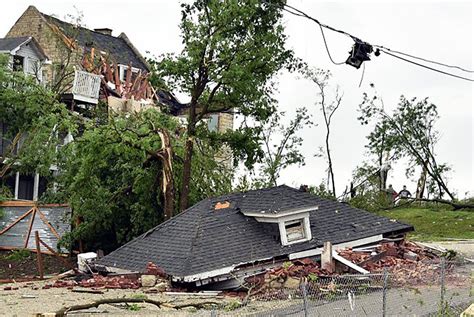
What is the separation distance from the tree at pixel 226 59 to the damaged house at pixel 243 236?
152 inches

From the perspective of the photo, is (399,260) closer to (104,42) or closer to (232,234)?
(232,234)

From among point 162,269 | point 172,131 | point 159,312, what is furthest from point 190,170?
point 159,312

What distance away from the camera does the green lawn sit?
3505cm

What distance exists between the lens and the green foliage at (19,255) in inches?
1147

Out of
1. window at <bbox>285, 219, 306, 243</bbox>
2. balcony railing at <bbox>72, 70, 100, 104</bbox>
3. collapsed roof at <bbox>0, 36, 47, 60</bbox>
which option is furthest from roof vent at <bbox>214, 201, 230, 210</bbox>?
collapsed roof at <bbox>0, 36, 47, 60</bbox>

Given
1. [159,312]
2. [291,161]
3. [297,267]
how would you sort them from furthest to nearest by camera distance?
1. [291,161]
2. [297,267]
3. [159,312]

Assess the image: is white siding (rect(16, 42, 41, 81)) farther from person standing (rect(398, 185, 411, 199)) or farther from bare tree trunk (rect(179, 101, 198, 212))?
person standing (rect(398, 185, 411, 199))

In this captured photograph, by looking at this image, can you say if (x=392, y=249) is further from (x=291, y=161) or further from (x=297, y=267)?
(x=291, y=161)

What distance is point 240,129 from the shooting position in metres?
29.3

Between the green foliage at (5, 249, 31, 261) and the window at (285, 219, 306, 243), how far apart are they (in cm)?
1076

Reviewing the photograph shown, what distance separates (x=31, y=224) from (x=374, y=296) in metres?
16.7

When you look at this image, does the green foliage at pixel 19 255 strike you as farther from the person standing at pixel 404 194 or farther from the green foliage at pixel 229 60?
the person standing at pixel 404 194

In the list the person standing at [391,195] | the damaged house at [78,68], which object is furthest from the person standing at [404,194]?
the damaged house at [78,68]

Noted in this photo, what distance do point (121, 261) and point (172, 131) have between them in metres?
7.91
